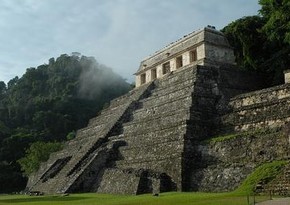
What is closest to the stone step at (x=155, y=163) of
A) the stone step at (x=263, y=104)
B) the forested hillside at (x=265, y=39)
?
the stone step at (x=263, y=104)

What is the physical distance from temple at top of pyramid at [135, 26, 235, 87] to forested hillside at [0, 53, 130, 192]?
13620mm

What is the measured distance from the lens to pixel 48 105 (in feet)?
199

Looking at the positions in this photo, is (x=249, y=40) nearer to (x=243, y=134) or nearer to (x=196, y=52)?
(x=196, y=52)

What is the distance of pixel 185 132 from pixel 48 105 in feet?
145

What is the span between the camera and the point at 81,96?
66.8m

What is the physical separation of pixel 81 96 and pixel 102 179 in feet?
→ 152

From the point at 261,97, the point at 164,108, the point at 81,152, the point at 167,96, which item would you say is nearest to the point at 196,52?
the point at 167,96

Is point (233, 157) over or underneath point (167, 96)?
underneath

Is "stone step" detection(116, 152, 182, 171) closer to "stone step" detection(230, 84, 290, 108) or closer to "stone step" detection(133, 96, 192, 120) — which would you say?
"stone step" detection(133, 96, 192, 120)

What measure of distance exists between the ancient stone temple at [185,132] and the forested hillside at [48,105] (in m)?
10.5

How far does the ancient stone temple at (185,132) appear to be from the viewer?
17.1 m

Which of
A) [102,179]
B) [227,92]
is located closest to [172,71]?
[227,92]

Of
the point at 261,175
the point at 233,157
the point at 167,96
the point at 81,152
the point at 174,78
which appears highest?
the point at 174,78

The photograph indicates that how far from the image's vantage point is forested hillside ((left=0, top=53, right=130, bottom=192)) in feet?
136
